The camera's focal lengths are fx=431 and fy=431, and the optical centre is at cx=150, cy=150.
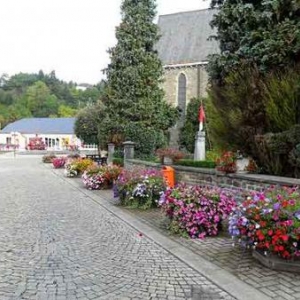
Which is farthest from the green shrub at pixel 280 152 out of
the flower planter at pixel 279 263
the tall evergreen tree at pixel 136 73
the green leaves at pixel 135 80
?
the tall evergreen tree at pixel 136 73

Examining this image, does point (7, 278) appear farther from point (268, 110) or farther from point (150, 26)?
point (150, 26)

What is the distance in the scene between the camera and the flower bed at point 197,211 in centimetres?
745

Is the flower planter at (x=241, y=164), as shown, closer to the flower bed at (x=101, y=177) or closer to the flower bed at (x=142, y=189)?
the flower bed at (x=142, y=189)

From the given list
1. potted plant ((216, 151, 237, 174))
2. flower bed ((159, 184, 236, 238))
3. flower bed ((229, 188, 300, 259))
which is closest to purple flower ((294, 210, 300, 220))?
flower bed ((229, 188, 300, 259))

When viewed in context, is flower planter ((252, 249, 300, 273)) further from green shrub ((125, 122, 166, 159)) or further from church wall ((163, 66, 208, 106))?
church wall ((163, 66, 208, 106))

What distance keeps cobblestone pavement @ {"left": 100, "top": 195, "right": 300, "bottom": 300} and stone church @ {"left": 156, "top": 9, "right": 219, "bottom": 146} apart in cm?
2910

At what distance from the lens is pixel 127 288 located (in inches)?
190

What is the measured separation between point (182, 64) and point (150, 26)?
52.2ft

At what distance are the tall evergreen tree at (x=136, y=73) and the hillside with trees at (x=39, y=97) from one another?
224 feet

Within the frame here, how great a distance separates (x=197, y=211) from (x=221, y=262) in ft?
5.65

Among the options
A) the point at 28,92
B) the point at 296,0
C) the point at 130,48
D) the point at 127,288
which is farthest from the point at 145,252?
the point at 28,92

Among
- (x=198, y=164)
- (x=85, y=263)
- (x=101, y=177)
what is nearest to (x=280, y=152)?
(x=85, y=263)

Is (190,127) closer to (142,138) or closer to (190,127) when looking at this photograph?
(190,127)

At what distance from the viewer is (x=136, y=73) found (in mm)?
23031
